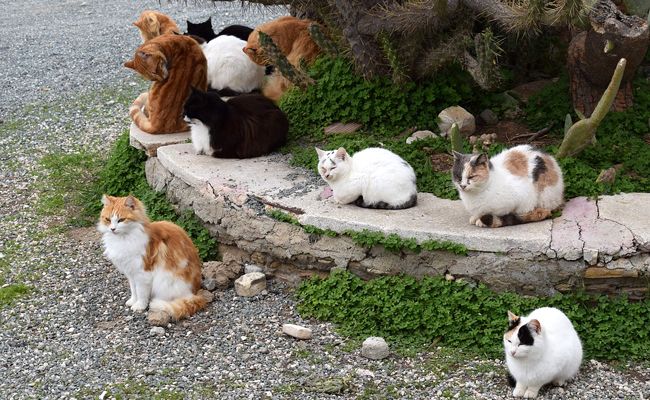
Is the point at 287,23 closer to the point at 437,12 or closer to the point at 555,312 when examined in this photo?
the point at 437,12

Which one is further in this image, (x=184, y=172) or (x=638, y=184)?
(x=184, y=172)

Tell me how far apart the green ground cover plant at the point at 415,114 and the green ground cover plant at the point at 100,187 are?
1.15 meters

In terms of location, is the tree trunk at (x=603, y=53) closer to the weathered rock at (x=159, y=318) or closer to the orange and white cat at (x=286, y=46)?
the orange and white cat at (x=286, y=46)

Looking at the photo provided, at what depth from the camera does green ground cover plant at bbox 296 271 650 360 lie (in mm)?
6359

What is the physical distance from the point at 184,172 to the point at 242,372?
7.74 feet

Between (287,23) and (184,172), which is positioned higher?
(287,23)

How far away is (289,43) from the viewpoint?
370 inches

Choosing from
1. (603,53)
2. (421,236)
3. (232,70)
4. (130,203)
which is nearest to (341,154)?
(421,236)

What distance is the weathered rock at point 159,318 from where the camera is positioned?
688 cm

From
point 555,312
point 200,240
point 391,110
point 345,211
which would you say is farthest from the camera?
point 391,110

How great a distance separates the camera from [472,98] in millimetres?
8805

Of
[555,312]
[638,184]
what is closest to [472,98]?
[638,184]

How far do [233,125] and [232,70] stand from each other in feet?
5.04

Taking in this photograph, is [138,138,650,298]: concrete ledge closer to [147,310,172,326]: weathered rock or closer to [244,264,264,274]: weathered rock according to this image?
[244,264,264,274]: weathered rock
